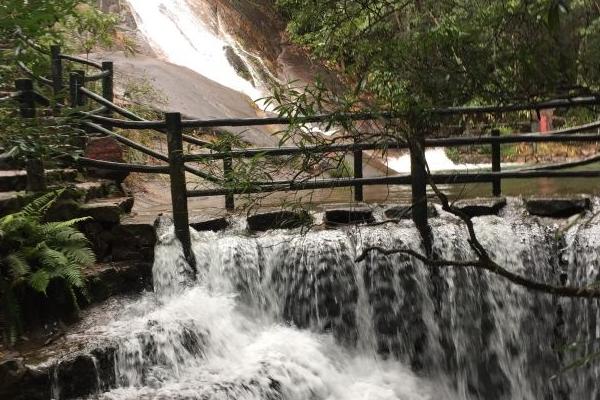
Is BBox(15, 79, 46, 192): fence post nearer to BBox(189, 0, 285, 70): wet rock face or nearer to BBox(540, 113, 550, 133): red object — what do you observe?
BBox(540, 113, 550, 133): red object

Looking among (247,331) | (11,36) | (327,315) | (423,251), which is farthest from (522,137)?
(11,36)

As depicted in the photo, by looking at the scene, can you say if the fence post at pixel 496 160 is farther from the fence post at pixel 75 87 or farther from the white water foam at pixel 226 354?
the fence post at pixel 75 87

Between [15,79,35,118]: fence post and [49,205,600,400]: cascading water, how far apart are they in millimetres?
1653

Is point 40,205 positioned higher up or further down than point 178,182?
further down

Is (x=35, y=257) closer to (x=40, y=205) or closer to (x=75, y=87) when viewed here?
(x=40, y=205)

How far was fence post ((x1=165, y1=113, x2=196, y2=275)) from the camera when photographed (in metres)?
5.61

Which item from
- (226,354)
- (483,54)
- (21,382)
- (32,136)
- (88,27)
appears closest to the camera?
(483,54)

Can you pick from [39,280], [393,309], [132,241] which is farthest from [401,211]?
[39,280]

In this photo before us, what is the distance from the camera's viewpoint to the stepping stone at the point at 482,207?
599cm

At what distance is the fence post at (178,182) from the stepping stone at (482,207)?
8.30ft

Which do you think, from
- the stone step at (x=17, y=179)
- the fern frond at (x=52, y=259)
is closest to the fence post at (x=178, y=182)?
the fern frond at (x=52, y=259)

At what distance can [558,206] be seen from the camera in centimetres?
583

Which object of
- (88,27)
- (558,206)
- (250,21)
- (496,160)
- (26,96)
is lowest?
(558,206)

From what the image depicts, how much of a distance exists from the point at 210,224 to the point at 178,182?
25.9 inches
